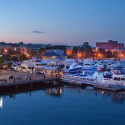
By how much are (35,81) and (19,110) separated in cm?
783

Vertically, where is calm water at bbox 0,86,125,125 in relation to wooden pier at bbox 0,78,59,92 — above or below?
below

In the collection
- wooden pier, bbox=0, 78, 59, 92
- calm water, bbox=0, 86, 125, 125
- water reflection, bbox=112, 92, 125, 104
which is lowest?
calm water, bbox=0, 86, 125, 125

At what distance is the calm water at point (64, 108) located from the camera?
14.8 meters

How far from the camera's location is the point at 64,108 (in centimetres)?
1744

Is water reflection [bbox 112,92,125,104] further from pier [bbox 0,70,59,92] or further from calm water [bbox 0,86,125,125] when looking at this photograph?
pier [bbox 0,70,59,92]

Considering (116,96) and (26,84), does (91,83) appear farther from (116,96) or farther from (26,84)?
(26,84)

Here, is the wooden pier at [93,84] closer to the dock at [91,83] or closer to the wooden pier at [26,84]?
the dock at [91,83]

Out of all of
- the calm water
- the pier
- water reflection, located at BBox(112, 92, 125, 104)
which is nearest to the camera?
the calm water

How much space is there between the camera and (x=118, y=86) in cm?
2219

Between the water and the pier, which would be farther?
the pier

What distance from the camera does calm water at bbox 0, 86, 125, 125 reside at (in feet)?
48.5

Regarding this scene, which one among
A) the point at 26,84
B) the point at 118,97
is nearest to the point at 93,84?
the point at 118,97

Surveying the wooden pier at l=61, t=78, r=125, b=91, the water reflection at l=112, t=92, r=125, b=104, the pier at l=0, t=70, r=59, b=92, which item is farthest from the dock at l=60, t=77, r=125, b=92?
the pier at l=0, t=70, r=59, b=92

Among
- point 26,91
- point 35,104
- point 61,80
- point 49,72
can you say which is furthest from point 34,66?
point 35,104
